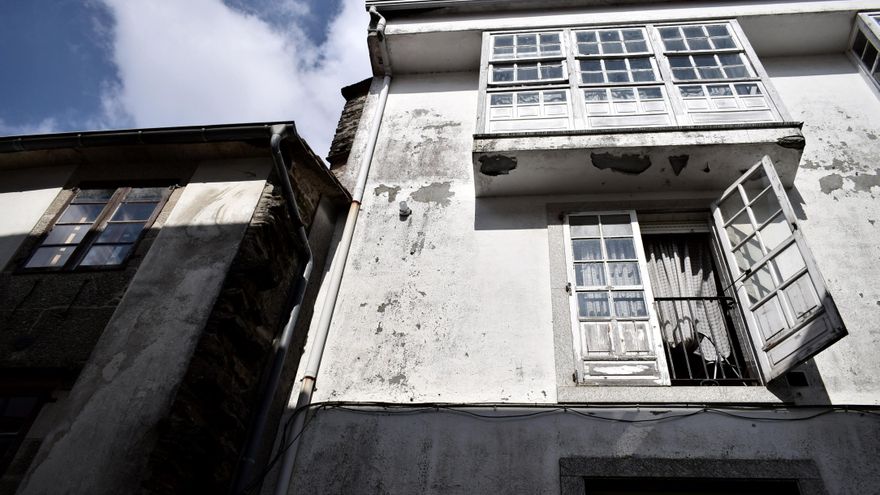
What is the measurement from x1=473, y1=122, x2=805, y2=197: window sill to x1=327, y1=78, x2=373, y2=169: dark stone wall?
2.38 m

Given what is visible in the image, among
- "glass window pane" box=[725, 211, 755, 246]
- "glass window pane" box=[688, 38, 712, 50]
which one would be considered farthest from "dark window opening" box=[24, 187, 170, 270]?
"glass window pane" box=[688, 38, 712, 50]

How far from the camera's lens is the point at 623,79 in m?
7.82

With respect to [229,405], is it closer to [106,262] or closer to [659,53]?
[106,262]

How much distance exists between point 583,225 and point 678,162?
4.61 ft

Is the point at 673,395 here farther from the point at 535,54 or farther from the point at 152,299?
the point at 535,54

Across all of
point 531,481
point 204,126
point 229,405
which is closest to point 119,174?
point 204,126

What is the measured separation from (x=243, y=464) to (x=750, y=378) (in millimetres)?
4918

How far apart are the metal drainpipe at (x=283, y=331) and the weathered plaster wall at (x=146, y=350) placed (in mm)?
363

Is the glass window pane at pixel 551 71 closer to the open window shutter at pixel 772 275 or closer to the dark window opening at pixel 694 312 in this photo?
the dark window opening at pixel 694 312

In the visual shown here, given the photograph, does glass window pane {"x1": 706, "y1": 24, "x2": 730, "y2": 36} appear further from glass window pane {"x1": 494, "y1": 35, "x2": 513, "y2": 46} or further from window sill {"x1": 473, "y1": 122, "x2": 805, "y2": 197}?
glass window pane {"x1": 494, "y1": 35, "x2": 513, "y2": 46}

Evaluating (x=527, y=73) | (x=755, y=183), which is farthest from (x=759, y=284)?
(x=527, y=73)

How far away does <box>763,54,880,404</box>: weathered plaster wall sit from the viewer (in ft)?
17.3

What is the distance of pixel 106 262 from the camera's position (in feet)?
18.3

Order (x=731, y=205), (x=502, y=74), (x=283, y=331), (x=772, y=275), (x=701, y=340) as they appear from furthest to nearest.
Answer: (x=502, y=74) < (x=731, y=205) < (x=701, y=340) < (x=283, y=331) < (x=772, y=275)
